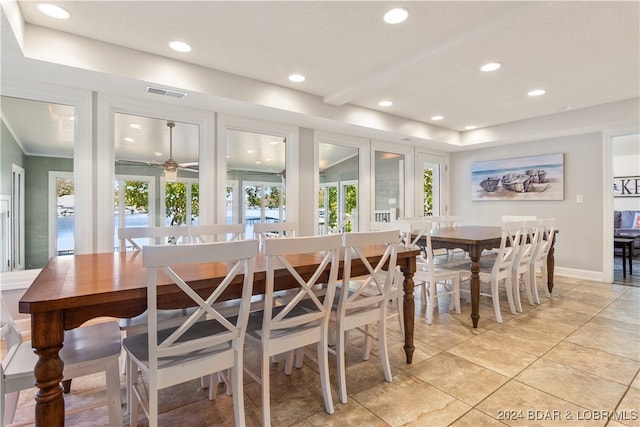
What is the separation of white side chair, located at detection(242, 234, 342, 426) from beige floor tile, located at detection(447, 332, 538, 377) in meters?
1.20

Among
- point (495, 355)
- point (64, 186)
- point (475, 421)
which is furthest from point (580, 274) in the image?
point (64, 186)

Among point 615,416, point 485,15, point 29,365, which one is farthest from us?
point 485,15

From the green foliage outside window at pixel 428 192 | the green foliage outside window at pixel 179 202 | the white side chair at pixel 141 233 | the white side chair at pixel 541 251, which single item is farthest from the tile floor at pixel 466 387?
the green foliage outside window at pixel 428 192

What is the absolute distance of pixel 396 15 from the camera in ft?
7.28

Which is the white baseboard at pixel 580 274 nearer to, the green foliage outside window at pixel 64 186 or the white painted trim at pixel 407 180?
the white painted trim at pixel 407 180

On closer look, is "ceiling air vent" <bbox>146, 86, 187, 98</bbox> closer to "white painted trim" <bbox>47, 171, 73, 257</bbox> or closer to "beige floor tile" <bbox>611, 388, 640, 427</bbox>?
"white painted trim" <bbox>47, 171, 73, 257</bbox>

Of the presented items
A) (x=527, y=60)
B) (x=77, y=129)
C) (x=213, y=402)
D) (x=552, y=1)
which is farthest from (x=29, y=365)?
(x=527, y=60)

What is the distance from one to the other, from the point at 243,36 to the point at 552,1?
81.7 inches

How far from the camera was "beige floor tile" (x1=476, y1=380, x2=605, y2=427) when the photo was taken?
1690mm

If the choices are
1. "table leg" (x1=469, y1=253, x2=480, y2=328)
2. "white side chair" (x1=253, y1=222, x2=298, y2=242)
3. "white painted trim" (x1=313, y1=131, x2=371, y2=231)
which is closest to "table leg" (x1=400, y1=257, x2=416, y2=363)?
"table leg" (x1=469, y1=253, x2=480, y2=328)

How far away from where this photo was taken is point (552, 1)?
6.67 feet

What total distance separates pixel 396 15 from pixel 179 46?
1707 mm

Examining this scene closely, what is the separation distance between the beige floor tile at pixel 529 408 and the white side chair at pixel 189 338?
1355 mm

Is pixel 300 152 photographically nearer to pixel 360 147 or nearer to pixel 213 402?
pixel 360 147
